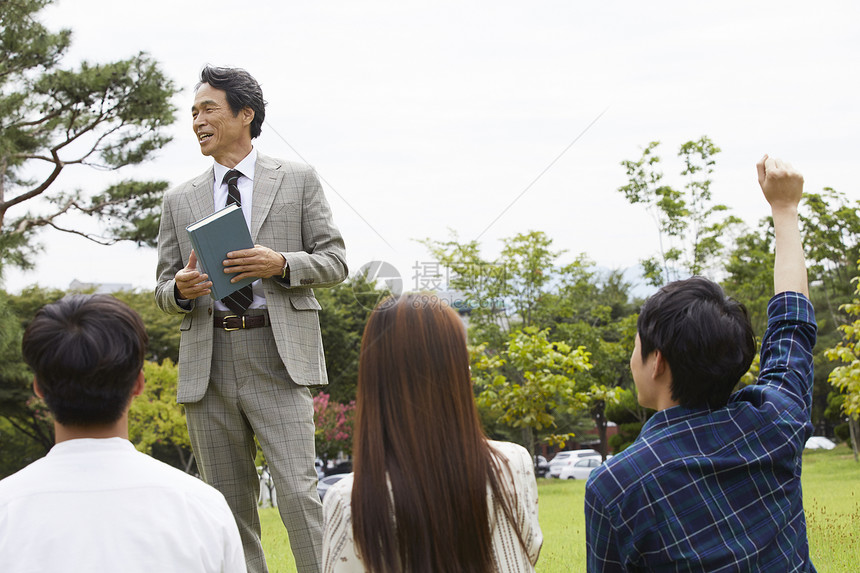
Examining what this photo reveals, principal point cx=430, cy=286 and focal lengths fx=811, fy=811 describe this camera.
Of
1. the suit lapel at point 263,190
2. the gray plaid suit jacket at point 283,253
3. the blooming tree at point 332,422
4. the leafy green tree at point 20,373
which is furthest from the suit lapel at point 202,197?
the blooming tree at point 332,422

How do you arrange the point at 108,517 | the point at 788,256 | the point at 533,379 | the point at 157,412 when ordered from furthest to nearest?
the point at 157,412
the point at 533,379
the point at 788,256
the point at 108,517

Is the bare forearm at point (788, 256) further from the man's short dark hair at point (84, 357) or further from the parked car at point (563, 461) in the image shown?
the parked car at point (563, 461)

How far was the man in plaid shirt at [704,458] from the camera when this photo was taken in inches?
64.7

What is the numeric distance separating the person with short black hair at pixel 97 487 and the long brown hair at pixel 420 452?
0.30 metres

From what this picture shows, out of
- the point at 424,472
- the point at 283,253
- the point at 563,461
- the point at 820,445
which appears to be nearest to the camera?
the point at 424,472

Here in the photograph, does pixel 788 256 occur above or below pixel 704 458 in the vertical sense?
above

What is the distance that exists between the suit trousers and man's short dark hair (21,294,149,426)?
1.44m

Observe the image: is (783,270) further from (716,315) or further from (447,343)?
(447,343)

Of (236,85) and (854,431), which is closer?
(236,85)

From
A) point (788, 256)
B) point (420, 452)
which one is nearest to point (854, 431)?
point (788, 256)

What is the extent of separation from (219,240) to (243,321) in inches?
14.4

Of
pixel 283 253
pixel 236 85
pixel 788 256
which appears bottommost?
pixel 788 256

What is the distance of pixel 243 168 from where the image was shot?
3283mm

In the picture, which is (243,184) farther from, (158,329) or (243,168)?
(158,329)
